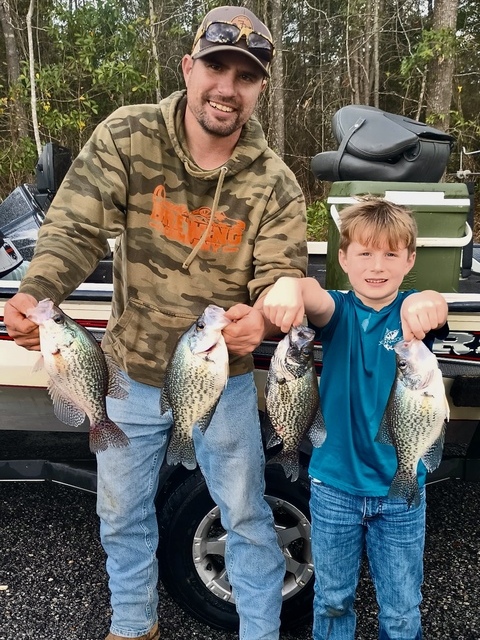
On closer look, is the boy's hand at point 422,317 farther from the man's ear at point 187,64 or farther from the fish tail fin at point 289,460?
the man's ear at point 187,64

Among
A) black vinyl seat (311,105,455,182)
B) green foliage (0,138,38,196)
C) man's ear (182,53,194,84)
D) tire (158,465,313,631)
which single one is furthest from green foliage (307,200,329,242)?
green foliage (0,138,38,196)

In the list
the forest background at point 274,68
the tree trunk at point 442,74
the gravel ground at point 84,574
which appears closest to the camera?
the gravel ground at point 84,574

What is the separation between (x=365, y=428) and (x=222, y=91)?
55.6 inches

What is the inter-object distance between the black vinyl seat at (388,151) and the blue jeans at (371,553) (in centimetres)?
177

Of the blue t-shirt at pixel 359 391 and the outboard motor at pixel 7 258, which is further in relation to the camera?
the outboard motor at pixel 7 258

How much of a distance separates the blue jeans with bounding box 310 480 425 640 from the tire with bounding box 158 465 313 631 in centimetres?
56

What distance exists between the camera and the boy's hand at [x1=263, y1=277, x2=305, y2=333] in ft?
6.20

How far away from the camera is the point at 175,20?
13.0 meters

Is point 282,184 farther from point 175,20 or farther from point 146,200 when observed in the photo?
point 175,20

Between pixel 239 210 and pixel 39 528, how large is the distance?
8.98 ft

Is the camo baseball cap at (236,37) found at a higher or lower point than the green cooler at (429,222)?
higher

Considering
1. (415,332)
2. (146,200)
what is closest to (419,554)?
(415,332)

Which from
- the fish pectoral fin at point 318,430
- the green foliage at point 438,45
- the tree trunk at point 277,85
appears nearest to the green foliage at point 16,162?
the tree trunk at point 277,85

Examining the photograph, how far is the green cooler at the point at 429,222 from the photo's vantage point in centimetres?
289
